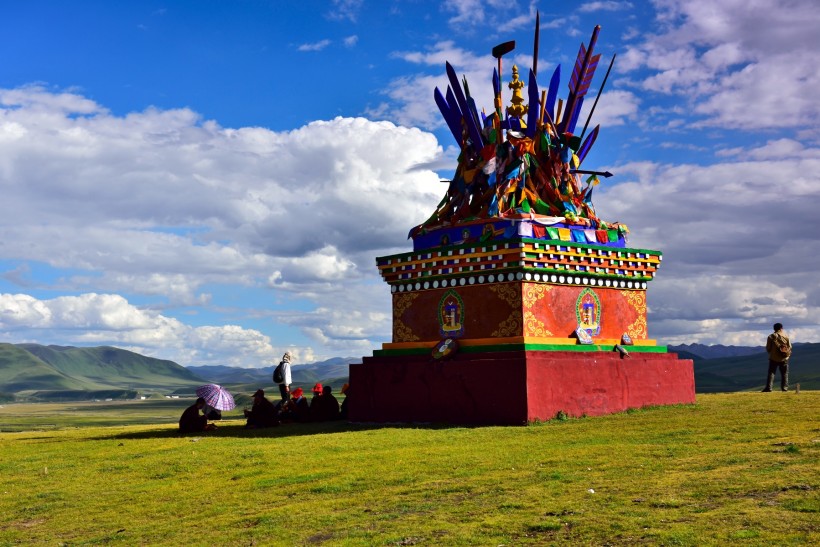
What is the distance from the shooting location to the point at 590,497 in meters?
9.73

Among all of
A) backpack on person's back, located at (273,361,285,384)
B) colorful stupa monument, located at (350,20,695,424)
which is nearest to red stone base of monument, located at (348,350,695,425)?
colorful stupa monument, located at (350,20,695,424)

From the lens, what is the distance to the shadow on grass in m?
18.6

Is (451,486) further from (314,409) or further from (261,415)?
(314,409)

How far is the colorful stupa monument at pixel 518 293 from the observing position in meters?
18.5

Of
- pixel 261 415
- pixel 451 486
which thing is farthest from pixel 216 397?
pixel 451 486

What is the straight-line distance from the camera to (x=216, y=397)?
20.7 metres

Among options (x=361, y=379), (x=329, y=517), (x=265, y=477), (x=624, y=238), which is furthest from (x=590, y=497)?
(x=624, y=238)

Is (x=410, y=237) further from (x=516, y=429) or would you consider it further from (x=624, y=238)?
(x=516, y=429)

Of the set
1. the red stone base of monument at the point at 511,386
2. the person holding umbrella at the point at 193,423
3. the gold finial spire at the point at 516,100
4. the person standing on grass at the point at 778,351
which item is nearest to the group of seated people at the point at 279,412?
the person holding umbrella at the point at 193,423

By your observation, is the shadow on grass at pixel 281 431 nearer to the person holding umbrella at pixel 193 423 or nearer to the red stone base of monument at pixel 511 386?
the person holding umbrella at pixel 193 423

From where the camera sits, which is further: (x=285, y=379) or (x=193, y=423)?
(x=285, y=379)

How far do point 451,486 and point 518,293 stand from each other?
27.9ft

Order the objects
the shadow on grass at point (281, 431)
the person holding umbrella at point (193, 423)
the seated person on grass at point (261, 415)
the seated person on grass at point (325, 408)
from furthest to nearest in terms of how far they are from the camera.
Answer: the seated person on grass at point (325, 408)
the seated person on grass at point (261, 415)
the person holding umbrella at point (193, 423)
the shadow on grass at point (281, 431)

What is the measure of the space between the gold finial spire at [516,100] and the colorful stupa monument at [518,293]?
0.09ft
